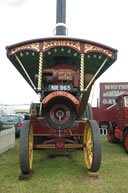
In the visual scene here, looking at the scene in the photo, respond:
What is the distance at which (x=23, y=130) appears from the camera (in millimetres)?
3068

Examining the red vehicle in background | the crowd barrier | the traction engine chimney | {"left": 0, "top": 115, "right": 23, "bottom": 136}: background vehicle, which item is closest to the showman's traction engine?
the traction engine chimney

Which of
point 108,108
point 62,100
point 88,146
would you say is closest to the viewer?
point 62,100

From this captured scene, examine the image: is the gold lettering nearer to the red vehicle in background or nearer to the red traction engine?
the red traction engine

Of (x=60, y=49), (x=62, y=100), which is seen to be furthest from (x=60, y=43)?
(x=62, y=100)

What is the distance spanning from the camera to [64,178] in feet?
9.89

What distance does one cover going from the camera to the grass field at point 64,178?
8.55 ft

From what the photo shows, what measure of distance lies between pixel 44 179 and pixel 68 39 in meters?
2.54

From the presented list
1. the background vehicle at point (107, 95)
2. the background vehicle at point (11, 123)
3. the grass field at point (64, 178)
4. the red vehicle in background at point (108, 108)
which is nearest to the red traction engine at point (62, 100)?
the grass field at point (64, 178)

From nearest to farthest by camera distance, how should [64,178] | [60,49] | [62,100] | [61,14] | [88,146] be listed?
[64,178] < [62,100] < [88,146] < [60,49] < [61,14]

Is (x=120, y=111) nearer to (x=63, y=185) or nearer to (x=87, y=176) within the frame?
(x=87, y=176)

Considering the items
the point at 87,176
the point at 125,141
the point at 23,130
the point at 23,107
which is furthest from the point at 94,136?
the point at 23,107

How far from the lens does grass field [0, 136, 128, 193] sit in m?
2.61

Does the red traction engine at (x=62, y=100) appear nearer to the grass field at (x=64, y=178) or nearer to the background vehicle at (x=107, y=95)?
the grass field at (x=64, y=178)

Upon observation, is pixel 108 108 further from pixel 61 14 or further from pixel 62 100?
pixel 62 100
